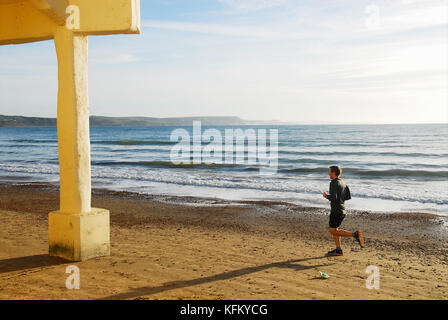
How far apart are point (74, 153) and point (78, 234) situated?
3.66ft

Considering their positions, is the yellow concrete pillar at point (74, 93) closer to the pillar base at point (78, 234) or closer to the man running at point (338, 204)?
the pillar base at point (78, 234)

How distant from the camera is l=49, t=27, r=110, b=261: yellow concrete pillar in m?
5.42

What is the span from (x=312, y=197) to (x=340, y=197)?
22.2ft

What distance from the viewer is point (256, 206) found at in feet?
37.0

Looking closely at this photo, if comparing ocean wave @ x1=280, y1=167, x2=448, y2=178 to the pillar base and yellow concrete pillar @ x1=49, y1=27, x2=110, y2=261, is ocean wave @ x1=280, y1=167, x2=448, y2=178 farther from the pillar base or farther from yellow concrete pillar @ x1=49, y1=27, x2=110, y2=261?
yellow concrete pillar @ x1=49, y1=27, x2=110, y2=261

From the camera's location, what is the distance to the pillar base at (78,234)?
18.0ft
